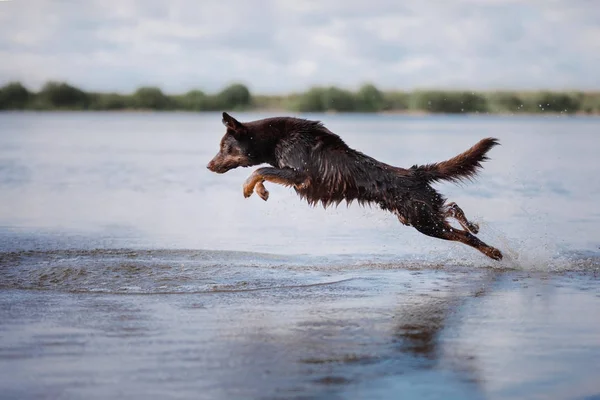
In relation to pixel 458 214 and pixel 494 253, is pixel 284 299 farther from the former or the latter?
pixel 494 253

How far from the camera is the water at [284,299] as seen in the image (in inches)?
220

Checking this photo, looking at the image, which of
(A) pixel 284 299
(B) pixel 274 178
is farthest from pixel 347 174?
(A) pixel 284 299

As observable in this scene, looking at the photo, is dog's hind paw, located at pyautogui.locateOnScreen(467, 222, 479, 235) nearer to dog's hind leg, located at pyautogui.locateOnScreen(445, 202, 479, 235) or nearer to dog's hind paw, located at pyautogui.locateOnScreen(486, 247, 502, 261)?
dog's hind leg, located at pyautogui.locateOnScreen(445, 202, 479, 235)

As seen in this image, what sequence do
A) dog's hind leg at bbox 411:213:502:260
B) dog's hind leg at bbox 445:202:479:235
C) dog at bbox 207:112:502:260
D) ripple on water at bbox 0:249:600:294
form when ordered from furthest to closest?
dog's hind leg at bbox 445:202:479:235 → dog's hind leg at bbox 411:213:502:260 → dog at bbox 207:112:502:260 → ripple on water at bbox 0:249:600:294

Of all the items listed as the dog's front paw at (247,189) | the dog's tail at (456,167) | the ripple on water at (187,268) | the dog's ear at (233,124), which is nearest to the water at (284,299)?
the ripple on water at (187,268)

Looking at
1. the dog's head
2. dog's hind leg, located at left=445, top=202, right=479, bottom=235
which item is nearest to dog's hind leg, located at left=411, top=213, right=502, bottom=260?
dog's hind leg, located at left=445, top=202, right=479, bottom=235

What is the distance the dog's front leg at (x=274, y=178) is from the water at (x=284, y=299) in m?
0.86

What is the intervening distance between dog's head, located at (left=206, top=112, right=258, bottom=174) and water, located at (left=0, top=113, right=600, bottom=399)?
1.05 m

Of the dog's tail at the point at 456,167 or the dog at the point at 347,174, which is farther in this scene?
the dog's tail at the point at 456,167

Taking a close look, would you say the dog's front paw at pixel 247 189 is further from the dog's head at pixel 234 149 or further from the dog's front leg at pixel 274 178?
the dog's head at pixel 234 149

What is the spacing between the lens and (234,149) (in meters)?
10.0

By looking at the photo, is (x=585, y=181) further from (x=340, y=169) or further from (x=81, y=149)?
(x=81, y=149)

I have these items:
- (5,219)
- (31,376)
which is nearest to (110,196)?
(5,219)

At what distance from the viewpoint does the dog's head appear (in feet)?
32.4
